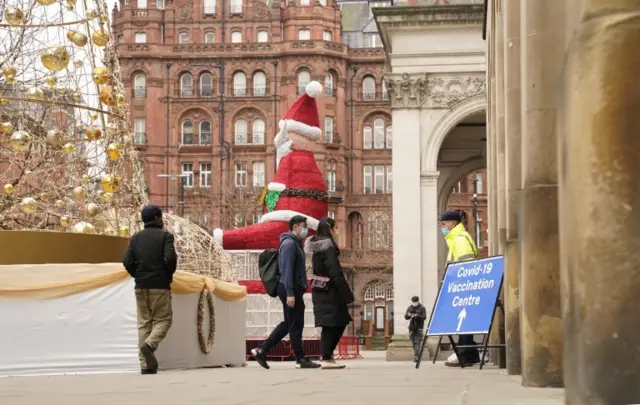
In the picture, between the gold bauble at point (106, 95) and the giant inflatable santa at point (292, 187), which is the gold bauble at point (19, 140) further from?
the giant inflatable santa at point (292, 187)

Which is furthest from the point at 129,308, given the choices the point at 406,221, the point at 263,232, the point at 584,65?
the point at 406,221

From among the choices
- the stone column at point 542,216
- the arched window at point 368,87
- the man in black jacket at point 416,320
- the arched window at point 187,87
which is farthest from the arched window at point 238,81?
the stone column at point 542,216

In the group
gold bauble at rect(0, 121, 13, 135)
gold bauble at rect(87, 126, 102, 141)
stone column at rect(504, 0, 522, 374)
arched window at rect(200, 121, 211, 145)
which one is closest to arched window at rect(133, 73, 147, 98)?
arched window at rect(200, 121, 211, 145)

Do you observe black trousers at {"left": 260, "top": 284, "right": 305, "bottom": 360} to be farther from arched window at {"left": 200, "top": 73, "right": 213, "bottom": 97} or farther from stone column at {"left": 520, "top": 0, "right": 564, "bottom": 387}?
arched window at {"left": 200, "top": 73, "right": 213, "bottom": 97}

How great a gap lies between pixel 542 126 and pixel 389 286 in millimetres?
84318

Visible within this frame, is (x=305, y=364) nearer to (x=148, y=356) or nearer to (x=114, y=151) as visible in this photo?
(x=148, y=356)

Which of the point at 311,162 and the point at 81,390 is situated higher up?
the point at 311,162

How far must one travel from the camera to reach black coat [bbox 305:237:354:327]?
1482cm

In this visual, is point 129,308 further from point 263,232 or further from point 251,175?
point 251,175

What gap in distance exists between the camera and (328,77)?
9719cm

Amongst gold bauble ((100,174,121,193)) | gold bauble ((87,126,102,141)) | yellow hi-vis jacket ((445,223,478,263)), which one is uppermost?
gold bauble ((87,126,102,141))

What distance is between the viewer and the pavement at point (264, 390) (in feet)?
27.0

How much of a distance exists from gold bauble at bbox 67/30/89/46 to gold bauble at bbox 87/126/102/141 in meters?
0.98

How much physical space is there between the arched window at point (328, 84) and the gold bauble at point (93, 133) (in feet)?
271
